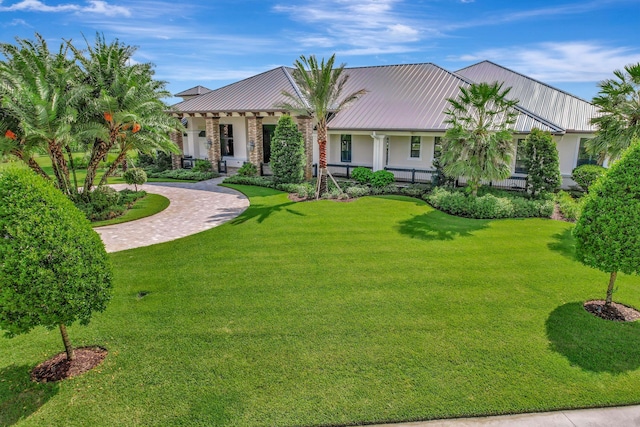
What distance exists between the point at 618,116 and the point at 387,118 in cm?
1011

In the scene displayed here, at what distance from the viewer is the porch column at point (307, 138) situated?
2183 centimetres

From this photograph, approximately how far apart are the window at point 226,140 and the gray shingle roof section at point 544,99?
16.8m

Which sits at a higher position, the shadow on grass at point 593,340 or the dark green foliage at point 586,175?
the dark green foliage at point 586,175

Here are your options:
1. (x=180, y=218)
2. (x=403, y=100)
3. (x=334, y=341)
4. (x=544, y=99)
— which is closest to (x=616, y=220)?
(x=334, y=341)

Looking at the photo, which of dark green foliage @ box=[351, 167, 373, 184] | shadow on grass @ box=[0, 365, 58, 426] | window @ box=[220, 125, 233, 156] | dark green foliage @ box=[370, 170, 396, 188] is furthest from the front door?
shadow on grass @ box=[0, 365, 58, 426]

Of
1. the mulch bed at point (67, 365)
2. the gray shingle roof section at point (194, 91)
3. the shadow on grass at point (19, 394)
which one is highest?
the gray shingle roof section at point (194, 91)

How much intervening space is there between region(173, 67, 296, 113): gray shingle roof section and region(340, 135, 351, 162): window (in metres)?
4.35

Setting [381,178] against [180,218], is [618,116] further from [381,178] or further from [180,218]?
[180,218]

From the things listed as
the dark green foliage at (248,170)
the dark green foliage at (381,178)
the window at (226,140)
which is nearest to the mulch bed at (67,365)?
the dark green foliage at (381,178)

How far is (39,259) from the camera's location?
4582 mm

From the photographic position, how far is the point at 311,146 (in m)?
22.2

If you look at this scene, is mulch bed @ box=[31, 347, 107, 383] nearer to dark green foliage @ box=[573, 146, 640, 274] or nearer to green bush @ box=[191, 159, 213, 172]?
dark green foliage @ box=[573, 146, 640, 274]

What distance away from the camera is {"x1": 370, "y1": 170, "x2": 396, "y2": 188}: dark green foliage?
19.2 meters

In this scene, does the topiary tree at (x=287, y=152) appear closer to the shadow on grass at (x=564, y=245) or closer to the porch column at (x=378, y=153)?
the porch column at (x=378, y=153)
